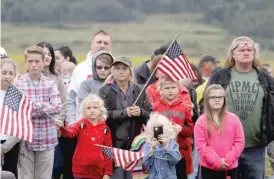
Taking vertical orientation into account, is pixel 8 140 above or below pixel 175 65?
below

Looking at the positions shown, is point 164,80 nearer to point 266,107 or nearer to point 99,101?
point 99,101

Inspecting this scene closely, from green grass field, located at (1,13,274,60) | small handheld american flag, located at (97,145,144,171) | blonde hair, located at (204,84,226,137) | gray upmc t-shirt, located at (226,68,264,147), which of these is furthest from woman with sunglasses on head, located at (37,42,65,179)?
green grass field, located at (1,13,274,60)

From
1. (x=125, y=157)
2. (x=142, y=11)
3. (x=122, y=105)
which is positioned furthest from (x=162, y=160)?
(x=142, y=11)

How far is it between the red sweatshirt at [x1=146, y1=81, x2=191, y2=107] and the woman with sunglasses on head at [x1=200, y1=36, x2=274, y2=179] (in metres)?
0.44

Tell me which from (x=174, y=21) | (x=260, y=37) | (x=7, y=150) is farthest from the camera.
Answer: (x=174, y=21)

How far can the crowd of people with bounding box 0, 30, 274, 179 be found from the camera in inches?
380

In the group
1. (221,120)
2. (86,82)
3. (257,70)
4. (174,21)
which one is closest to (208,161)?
(221,120)

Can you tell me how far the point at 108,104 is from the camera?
10.1 m

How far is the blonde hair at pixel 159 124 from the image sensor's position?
31.1 ft

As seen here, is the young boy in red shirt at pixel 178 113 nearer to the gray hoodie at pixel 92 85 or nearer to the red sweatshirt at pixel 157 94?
the red sweatshirt at pixel 157 94

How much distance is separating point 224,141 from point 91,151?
1.56m

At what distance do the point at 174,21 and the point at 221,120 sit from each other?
77.1 m

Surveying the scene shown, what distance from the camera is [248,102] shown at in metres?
9.97

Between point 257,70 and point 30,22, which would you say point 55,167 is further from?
point 30,22
